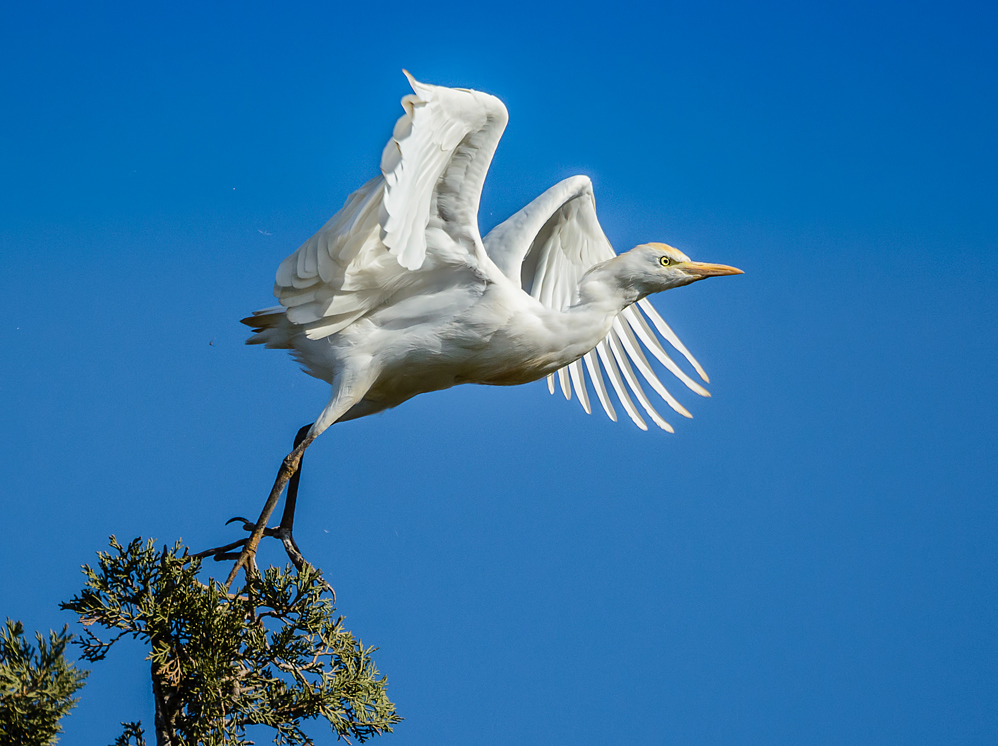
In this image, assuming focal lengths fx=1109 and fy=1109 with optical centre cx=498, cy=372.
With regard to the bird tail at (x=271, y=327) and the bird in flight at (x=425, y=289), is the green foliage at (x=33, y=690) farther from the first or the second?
the bird tail at (x=271, y=327)

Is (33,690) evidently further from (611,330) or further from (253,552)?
(611,330)

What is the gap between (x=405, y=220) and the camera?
4.74 m

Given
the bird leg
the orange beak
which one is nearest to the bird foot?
the bird leg

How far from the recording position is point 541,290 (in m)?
7.06

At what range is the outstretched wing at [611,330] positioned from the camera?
274 inches

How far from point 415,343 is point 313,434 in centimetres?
67

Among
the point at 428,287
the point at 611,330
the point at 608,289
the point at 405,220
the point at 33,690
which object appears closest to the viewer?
the point at 33,690

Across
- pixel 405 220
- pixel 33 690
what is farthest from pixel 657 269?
pixel 33 690

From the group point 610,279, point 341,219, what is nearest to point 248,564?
point 341,219

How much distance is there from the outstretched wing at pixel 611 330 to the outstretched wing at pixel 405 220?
5.36ft

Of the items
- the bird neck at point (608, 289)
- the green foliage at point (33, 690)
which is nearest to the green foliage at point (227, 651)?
the green foliage at point (33, 690)

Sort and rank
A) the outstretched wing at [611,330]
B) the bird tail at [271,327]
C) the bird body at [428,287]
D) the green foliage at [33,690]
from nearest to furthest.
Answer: the green foliage at [33,690] → the bird body at [428,287] → the bird tail at [271,327] → the outstretched wing at [611,330]

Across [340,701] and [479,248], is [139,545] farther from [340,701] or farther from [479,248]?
[479,248]

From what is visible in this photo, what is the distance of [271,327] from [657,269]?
6.69 ft
